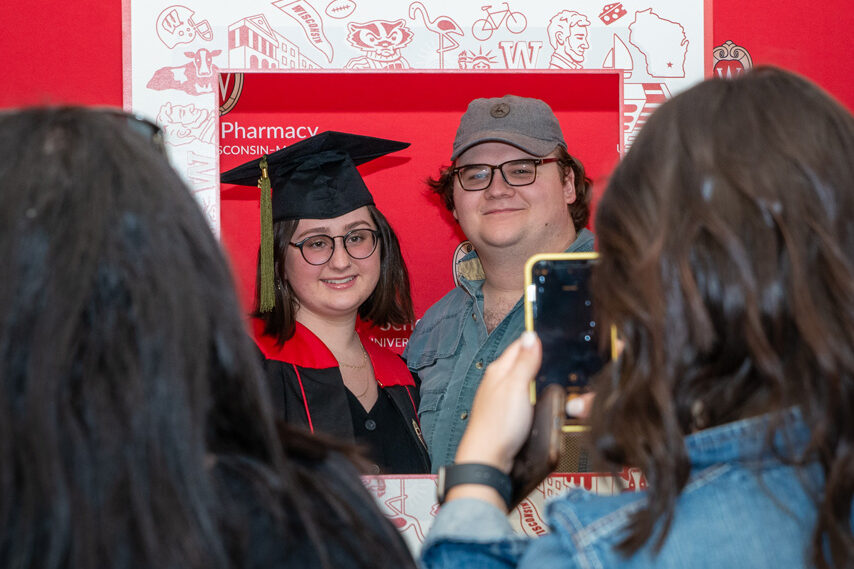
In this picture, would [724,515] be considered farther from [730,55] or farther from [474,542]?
[730,55]

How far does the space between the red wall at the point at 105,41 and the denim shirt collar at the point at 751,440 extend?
1762 millimetres

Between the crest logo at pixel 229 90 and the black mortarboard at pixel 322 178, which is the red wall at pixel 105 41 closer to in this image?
the crest logo at pixel 229 90

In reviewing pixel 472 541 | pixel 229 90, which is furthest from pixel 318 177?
pixel 472 541

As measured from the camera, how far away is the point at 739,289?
2.55 feet

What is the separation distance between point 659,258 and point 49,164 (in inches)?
20.5

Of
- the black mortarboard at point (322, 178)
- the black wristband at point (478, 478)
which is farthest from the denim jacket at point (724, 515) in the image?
the black mortarboard at point (322, 178)

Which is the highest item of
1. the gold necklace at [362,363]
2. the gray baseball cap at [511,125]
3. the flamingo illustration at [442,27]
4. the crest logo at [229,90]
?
the flamingo illustration at [442,27]

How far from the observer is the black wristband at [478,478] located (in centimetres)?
98

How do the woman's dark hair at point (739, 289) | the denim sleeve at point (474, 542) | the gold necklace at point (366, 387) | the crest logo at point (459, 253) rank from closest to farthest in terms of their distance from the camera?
Answer: the woman's dark hair at point (739, 289) → the denim sleeve at point (474, 542) → the gold necklace at point (366, 387) → the crest logo at point (459, 253)

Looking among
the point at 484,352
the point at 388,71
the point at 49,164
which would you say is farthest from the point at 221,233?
the point at 49,164

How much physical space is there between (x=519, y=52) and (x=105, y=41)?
3.48 ft

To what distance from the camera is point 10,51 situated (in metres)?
2.26

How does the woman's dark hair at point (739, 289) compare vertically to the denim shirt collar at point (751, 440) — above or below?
above

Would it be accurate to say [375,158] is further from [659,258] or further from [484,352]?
[659,258]
